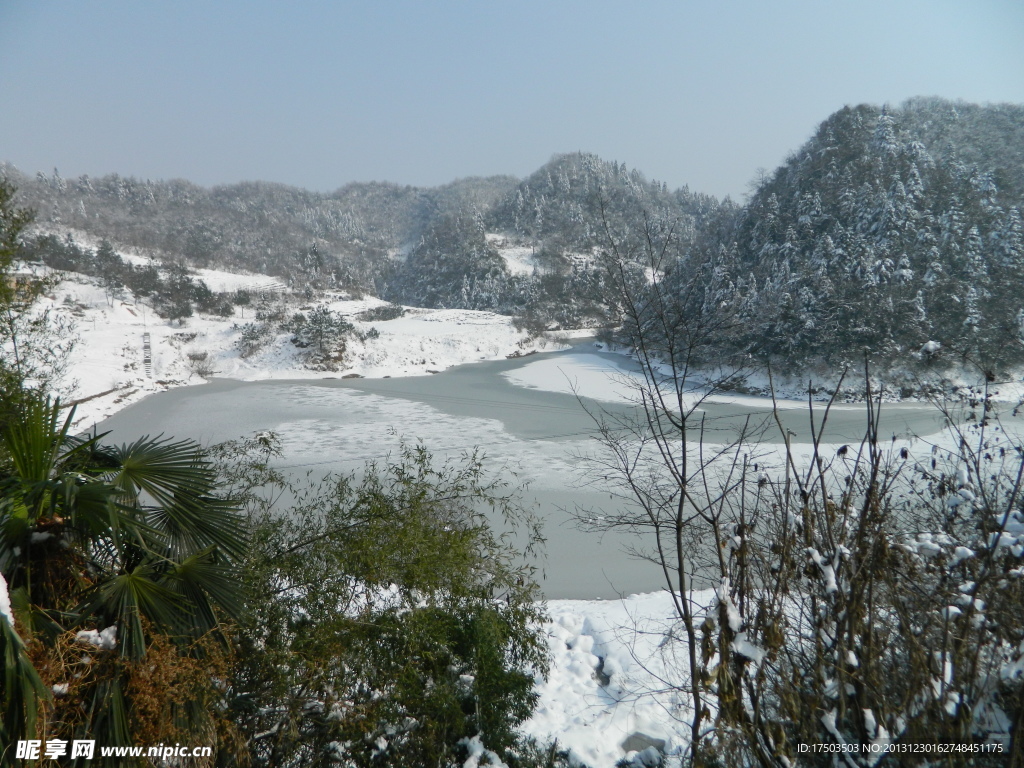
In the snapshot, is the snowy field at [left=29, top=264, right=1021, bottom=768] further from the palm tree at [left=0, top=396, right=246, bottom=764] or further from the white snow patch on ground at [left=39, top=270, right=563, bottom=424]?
the palm tree at [left=0, top=396, right=246, bottom=764]

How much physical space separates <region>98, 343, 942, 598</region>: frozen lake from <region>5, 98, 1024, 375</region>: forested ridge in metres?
2.16

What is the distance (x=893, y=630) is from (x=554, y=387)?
51.1 ft

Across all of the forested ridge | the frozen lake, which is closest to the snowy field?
the frozen lake

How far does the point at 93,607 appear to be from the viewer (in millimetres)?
1670

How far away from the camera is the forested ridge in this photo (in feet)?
21.0

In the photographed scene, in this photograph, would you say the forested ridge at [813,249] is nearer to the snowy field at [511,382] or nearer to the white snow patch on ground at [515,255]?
the white snow patch on ground at [515,255]

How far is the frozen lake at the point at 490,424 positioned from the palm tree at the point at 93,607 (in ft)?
10.8

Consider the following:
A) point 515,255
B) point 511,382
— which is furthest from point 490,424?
point 515,255

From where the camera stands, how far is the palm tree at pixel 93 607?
5.08ft

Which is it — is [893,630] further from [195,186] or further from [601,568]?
[195,186]

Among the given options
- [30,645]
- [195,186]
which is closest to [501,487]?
[30,645]

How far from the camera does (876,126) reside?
2658 cm

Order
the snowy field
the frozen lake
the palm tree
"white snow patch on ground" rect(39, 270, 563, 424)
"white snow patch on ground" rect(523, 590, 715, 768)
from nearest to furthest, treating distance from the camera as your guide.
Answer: the palm tree → "white snow patch on ground" rect(523, 590, 715, 768) → the snowy field → the frozen lake → "white snow patch on ground" rect(39, 270, 563, 424)

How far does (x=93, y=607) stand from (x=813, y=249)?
25.8m
